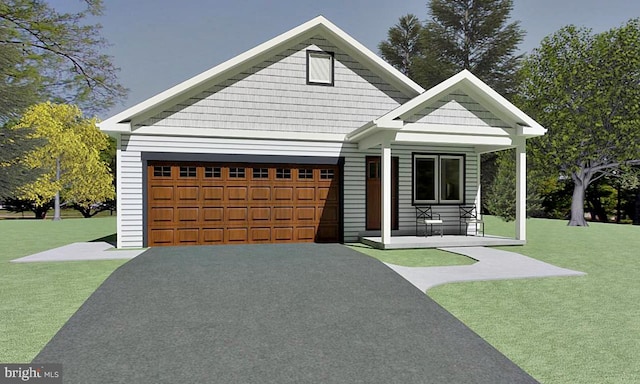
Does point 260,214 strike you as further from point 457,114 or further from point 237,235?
point 457,114

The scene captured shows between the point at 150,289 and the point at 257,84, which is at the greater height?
the point at 257,84

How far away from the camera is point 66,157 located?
2564 centimetres

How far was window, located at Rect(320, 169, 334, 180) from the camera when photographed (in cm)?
1241

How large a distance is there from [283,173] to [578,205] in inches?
682

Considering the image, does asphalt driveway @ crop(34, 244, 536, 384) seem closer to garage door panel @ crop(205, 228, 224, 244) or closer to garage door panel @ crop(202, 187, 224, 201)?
garage door panel @ crop(205, 228, 224, 244)

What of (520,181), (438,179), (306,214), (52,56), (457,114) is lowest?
(306,214)

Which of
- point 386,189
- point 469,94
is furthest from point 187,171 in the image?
point 469,94

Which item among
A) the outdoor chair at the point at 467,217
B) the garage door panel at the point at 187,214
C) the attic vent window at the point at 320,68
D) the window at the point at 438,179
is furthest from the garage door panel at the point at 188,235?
the outdoor chair at the point at 467,217

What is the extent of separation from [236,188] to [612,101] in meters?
18.9

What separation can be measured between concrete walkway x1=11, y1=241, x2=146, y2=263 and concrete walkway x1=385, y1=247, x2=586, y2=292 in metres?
6.44

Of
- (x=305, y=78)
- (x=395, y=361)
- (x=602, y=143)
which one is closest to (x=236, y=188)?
(x=305, y=78)

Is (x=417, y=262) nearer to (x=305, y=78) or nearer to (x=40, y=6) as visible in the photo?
(x=305, y=78)

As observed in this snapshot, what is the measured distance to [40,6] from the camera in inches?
759

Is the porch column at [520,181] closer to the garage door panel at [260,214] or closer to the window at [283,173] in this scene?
the window at [283,173]
